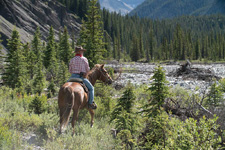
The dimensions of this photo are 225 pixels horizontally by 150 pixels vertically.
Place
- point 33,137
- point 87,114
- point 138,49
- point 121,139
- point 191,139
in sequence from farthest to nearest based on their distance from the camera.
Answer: point 138,49
point 87,114
point 121,139
point 33,137
point 191,139

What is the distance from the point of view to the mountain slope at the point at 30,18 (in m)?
54.0

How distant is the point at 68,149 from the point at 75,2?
11854 cm

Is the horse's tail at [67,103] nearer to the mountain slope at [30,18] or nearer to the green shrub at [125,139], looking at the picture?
the green shrub at [125,139]

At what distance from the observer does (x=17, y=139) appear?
184 inches

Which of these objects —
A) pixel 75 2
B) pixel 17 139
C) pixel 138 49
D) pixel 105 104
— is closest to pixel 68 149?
pixel 17 139

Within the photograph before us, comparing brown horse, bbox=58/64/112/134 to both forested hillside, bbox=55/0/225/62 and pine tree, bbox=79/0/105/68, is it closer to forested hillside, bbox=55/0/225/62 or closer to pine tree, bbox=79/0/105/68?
pine tree, bbox=79/0/105/68

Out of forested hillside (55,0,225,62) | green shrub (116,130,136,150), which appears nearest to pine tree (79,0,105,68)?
green shrub (116,130,136,150)

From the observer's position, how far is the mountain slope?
5398cm

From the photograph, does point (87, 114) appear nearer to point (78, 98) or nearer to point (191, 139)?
point (78, 98)

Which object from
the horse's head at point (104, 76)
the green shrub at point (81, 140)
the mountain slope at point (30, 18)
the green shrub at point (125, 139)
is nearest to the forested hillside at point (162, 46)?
the mountain slope at point (30, 18)

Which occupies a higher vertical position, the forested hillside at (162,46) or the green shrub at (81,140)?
the forested hillside at (162,46)

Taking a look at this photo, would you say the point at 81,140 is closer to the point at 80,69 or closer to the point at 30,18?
the point at 80,69

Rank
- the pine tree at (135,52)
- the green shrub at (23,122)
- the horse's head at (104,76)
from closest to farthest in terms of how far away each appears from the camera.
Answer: the green shrub at (23,122), the horse's head at (104,76), the pine tree at (135,52)

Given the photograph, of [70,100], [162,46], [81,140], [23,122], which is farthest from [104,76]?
[162,46]
